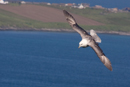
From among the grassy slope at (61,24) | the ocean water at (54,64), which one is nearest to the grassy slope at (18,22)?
the grassy slope at (61,24)

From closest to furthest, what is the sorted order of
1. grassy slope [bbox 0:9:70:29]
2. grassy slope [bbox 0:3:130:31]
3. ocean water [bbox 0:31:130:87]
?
ocean water [bbox 0:31:130:87] < grassy slope [bbox 0:9:70:29] < grassy slope [bbox 0:3:130:31]

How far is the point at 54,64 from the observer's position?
389 feet

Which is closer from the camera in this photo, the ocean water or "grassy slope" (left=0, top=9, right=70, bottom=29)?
the ocean water

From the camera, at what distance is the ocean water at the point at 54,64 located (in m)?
94.1

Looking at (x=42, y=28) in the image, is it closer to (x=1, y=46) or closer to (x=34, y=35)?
(x=34, y=35)

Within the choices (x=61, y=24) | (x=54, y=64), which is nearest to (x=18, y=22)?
(x=61, y=24)

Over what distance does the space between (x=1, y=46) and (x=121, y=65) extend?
4942 cm

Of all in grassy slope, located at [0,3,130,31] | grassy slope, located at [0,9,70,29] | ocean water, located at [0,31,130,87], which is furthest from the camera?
grassy slope, located at [0,3,130,31]

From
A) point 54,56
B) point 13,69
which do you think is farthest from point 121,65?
point 13,69

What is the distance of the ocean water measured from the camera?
309 feet

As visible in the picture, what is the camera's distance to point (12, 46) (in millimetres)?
153250

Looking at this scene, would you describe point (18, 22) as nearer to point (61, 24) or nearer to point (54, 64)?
point (61, 24)

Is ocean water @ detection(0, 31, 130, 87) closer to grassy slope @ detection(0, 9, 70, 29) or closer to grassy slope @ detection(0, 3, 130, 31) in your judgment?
grassy slope @ detection(0, 9, 70, 29)

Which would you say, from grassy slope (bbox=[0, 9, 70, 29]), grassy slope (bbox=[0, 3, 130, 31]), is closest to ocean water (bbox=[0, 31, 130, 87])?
grassy slope (bbox=[0, 9, 70, 29])
